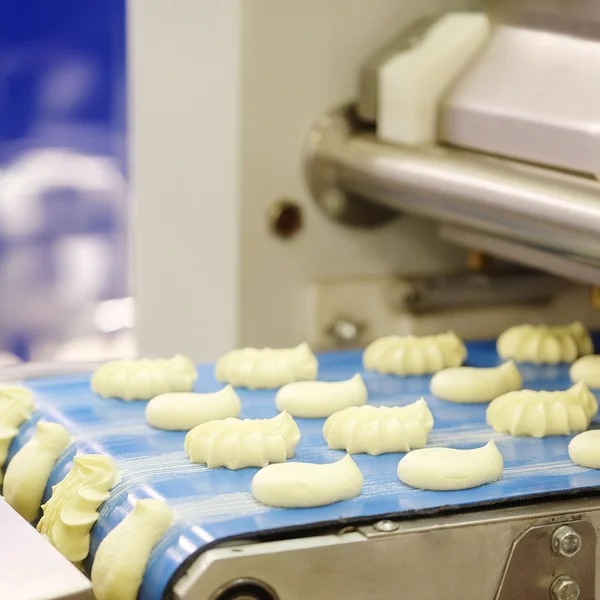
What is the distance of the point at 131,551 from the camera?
1.13 metres

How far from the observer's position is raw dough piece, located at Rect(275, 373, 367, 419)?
1522mm

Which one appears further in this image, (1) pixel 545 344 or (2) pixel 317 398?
(1) pixel 545 344

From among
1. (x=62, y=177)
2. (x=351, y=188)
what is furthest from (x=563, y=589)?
(x=62, y=177)

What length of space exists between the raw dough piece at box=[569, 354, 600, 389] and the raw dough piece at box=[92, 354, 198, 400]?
59 centimetres

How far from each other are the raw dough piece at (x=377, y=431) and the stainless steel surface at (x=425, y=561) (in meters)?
0.20

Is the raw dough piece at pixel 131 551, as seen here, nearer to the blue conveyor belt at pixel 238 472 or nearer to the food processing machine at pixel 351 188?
the blue conveyor belt at pixel 238 472

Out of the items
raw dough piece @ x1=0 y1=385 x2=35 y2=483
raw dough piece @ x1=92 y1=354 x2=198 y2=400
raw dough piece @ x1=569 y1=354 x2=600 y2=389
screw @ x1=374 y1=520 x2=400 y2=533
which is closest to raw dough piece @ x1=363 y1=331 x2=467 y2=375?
raw dough piece @ x1=569 y1=354 x2=600 y2=389

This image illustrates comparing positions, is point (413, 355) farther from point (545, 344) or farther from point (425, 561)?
point (425, 561)

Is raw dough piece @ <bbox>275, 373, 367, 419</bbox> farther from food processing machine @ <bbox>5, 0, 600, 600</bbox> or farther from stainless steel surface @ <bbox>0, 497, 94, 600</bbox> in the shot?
stainless steel surface @ <bbox>0, 497, 94, 600</bbox>

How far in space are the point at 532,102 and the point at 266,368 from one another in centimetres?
65

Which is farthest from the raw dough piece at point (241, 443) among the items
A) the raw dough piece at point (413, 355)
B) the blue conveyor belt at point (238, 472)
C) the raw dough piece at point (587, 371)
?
the raw dough piece at point (587, 371)

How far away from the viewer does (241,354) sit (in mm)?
1709

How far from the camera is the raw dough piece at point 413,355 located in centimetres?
177

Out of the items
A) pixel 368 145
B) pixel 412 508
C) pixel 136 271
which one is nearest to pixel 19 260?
pixel 136 271
